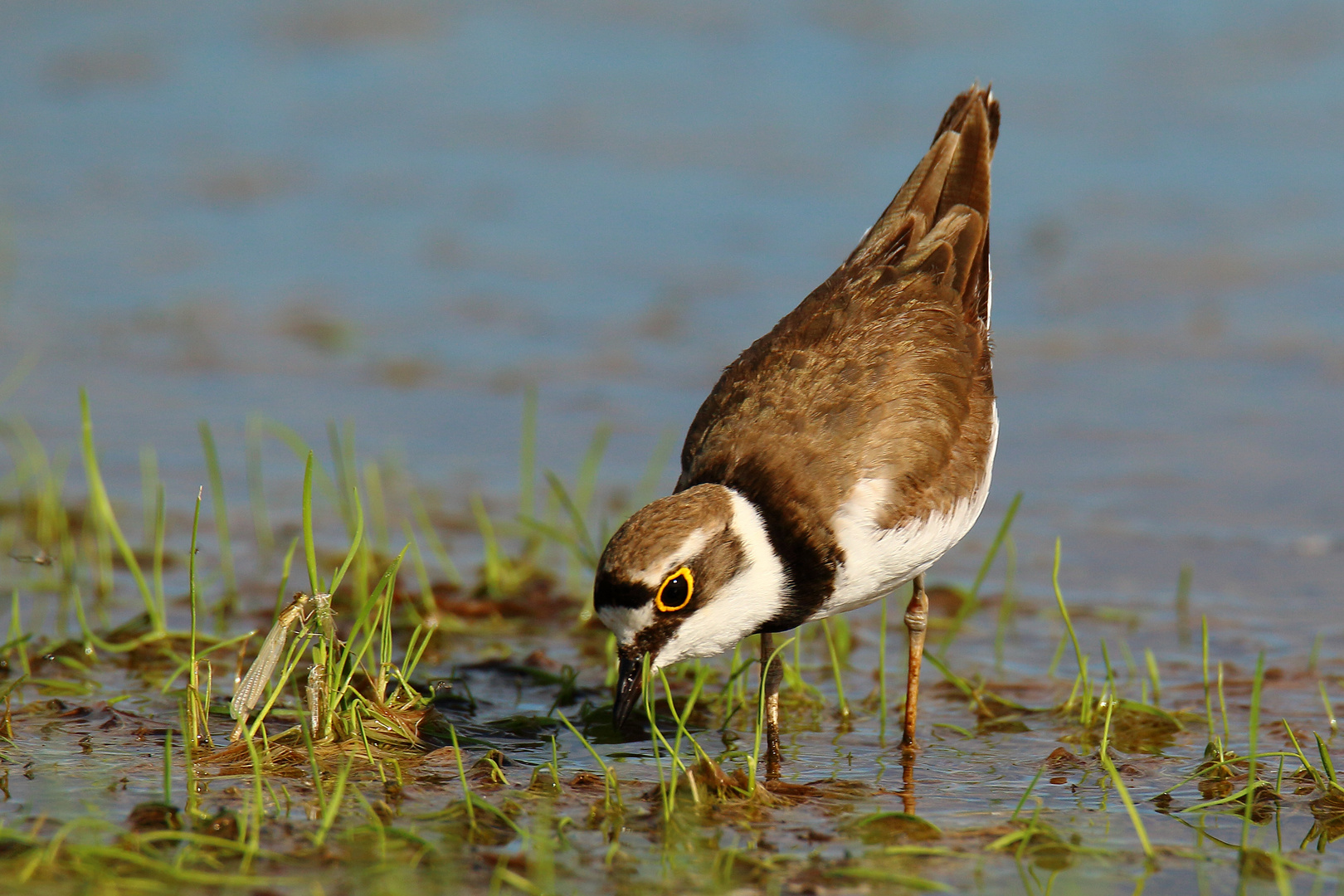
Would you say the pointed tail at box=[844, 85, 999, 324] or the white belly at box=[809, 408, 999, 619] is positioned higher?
the pointed tail at box=[844, 85, 999, 324]

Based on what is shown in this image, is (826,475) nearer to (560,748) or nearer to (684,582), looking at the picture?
(684,582)

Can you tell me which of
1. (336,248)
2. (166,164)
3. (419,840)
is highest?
(166,164)

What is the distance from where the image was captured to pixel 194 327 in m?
13.3

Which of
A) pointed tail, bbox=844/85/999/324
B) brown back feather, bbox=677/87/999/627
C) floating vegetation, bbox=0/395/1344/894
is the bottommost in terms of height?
floating vegetation, bbox=0/395/1344/894

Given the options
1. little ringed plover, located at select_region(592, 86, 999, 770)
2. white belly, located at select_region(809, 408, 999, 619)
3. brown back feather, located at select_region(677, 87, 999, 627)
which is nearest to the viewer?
little ringed plover, located at select_region(592, 86, 999, 770)

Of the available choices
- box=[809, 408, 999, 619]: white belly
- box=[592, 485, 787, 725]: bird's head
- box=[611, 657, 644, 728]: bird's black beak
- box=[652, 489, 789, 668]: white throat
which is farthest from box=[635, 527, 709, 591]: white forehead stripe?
box=[809, 408, 999, 619]: white belly

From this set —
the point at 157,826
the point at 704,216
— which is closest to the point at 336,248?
the point at 704,216

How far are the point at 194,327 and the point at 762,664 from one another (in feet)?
28.8

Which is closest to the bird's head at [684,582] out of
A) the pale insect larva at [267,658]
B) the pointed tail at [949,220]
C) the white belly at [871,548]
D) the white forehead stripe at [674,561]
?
the white forehead stripe at [674,561]

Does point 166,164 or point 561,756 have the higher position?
point 166,164

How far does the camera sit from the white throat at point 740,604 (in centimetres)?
543

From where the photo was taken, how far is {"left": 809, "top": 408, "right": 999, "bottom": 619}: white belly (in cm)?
564

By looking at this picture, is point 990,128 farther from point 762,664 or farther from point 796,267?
point 796,267

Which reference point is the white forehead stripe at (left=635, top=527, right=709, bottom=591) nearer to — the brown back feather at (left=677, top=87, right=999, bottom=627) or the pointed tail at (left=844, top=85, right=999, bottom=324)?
the brown back feather at (left=677, top=87, right=999, bottom=627)
